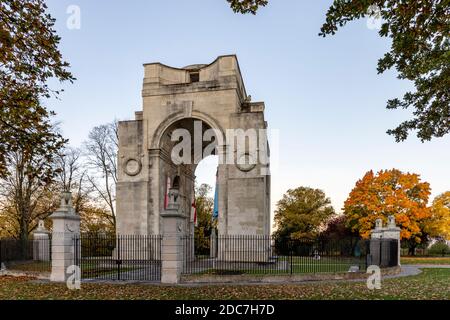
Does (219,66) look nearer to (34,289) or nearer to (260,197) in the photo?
(260,197)

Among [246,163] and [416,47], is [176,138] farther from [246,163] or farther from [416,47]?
[416,47]

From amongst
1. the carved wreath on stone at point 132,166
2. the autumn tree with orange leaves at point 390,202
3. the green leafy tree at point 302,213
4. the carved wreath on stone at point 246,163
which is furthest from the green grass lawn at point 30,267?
the green leafy tree at point 302,213

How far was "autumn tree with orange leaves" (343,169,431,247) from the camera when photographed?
3856 centimetres

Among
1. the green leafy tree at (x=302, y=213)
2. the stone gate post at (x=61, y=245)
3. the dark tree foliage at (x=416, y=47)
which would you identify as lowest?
the green leafy tree at (x=302, y=213)

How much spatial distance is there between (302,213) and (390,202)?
714 inches

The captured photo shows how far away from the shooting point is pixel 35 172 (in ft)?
31.7

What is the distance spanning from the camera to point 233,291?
444 inches

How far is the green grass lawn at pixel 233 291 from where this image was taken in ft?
34.1

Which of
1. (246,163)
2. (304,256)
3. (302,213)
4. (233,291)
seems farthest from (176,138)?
(302,213)

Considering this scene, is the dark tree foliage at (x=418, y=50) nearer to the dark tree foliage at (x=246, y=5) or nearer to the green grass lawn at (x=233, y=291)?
the dark tree foliage at (x=246, y=5)

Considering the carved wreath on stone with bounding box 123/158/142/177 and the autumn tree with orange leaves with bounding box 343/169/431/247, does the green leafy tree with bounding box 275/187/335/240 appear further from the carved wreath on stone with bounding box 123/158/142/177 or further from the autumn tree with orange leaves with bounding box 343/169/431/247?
the carved wreath on stone with bounding box 123/158/142/177

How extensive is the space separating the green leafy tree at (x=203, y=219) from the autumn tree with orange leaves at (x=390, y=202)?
53.2ft

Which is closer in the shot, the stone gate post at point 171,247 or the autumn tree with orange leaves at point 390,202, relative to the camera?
the stone gate post at point 171,247
